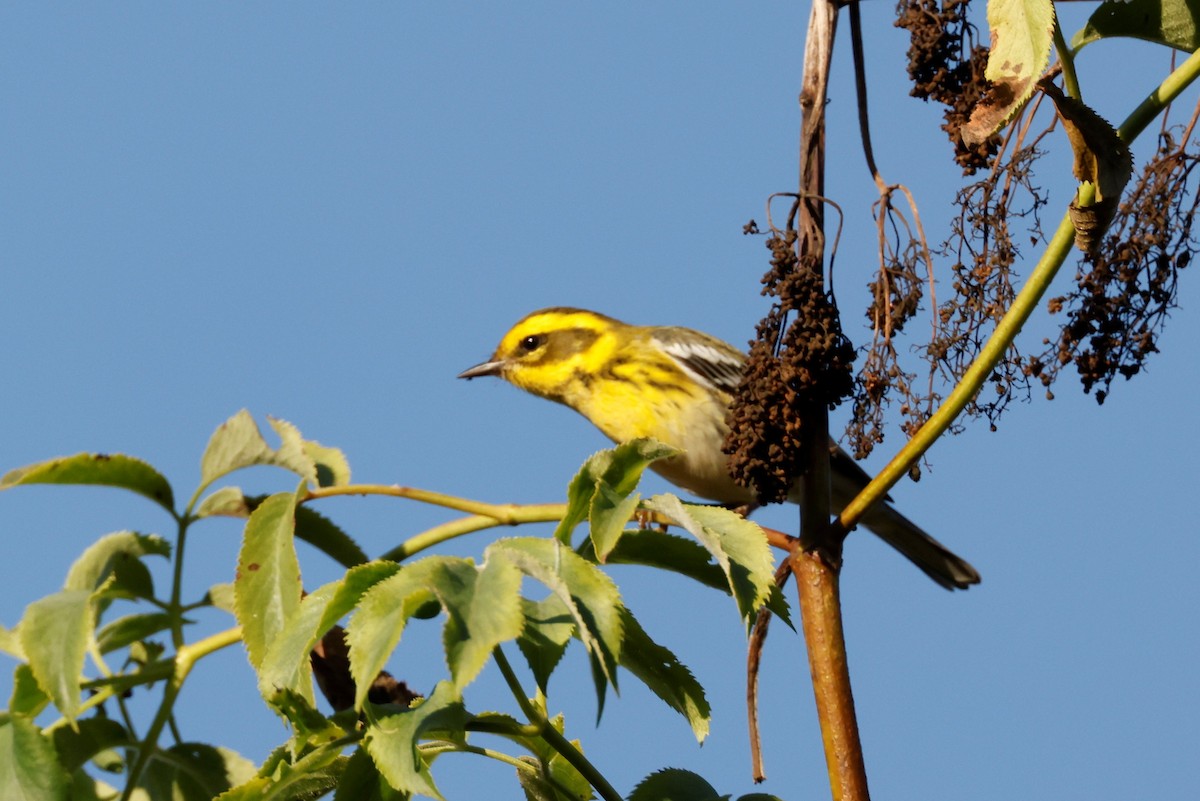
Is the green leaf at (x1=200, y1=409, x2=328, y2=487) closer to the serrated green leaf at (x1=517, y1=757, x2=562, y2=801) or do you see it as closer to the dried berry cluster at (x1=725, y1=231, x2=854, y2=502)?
the serrated green leaf at (x1=517, y1=757, x2=562, y2=801)

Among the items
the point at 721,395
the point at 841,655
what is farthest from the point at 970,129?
the point at 721,395

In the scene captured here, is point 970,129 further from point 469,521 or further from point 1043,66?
point 469,521

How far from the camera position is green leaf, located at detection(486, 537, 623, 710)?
176 cm

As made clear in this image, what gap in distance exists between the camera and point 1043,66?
7.10 feet

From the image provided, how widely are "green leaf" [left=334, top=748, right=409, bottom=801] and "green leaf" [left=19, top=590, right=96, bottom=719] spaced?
0.41 meters

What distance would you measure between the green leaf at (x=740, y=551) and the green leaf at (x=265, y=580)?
627 mm

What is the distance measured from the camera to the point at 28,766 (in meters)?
2.10

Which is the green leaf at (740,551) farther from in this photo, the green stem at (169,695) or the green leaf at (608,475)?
the green stem at (169,695)

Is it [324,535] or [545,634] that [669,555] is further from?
[324,535]

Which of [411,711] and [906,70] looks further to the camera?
[906,70]

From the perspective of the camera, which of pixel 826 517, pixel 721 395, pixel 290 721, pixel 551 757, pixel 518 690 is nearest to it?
pixel 518 690

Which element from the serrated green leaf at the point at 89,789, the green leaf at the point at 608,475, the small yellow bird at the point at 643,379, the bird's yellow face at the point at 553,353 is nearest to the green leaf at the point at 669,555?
the green leaf at the point at 608,475

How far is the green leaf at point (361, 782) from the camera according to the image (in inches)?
78.4

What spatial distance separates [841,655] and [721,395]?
4.54m
